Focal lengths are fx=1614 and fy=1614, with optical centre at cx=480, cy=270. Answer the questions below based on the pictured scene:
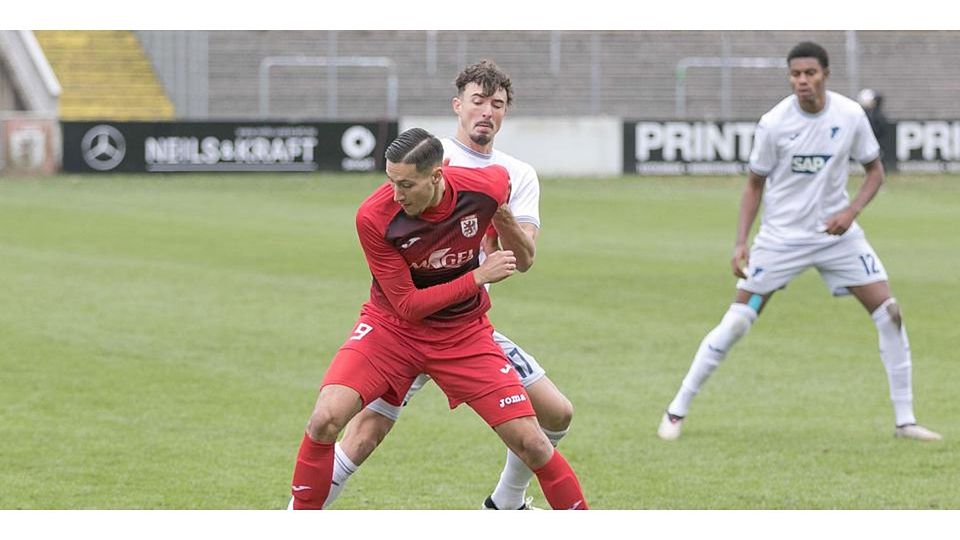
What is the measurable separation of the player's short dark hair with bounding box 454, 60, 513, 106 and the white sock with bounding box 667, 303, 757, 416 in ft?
11.4

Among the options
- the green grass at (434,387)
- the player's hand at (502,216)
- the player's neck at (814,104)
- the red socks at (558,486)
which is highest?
the player's neck at (814,104)

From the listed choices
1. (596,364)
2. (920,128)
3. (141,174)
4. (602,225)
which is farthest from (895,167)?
(596,364)

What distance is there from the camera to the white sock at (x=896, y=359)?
998 cm

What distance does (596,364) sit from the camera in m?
12.8

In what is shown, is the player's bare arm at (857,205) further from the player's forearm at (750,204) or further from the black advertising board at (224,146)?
the black advertising board at (224,146)

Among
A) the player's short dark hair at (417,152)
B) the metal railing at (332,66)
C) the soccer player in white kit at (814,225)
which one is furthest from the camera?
the metal railing at (332,66)

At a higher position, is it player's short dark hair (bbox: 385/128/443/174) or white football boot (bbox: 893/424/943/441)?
player's short dark hair (bbox: 385/128/443/174)

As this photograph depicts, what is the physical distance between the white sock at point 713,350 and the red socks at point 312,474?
369cm

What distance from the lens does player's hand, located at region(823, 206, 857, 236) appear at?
9.80m

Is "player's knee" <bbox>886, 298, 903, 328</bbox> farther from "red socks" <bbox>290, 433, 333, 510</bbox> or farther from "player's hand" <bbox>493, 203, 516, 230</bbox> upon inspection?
"red socks" <bbox>290, 433, 333, 510</bbox>

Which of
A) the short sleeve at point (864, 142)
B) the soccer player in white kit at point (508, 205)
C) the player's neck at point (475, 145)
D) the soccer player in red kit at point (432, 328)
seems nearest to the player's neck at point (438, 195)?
the soccer player in red kit at point (432, 328)

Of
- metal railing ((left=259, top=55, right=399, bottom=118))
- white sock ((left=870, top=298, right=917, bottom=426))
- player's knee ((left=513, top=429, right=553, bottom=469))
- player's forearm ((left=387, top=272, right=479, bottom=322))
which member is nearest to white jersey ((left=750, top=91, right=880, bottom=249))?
white sock ((left=870, top=298, right=917, bottom=426))

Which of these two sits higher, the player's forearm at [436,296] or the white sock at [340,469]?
the player's forearm at [436,296]

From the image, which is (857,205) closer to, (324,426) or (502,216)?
(502,216)
